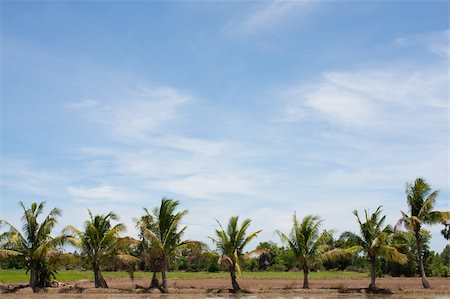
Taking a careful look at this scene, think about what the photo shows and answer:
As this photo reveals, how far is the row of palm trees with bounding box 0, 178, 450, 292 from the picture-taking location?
98.1ft

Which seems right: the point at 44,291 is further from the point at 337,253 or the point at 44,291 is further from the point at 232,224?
the point at 337,253

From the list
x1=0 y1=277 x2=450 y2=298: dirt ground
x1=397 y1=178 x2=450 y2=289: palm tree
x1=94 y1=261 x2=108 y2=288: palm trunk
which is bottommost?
x1=0 y1=277 x2=450 y2=298: dirt ground

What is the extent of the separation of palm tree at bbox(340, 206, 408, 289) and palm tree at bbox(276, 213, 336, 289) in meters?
1.52

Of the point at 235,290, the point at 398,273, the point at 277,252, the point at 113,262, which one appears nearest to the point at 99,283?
the point at 113,262

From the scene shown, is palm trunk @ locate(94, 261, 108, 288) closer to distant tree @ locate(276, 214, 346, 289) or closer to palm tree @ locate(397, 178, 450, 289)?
distant tree @ locate(276, 214, 346, 289)

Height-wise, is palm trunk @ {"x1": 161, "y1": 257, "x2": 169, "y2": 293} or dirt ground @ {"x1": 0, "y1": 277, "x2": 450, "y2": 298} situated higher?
palm trunk @ {"x1": 161, "y1": 257, "x2": 169, "y2": 293}

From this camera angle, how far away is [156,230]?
3067cm

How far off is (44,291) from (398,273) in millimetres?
30995

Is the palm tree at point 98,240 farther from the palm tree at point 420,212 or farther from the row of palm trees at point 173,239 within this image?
the palm tree at point 420,212

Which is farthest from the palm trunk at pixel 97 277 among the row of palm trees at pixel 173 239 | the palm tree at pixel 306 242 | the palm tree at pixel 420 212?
the palm tree at pixel 420 212

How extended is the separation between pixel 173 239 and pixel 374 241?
1194 cm

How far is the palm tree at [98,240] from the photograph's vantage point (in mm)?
30391

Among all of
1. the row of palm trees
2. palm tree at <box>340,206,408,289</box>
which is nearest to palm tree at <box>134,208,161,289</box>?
the row of palm trees

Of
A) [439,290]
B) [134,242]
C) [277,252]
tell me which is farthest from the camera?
[277,252]
